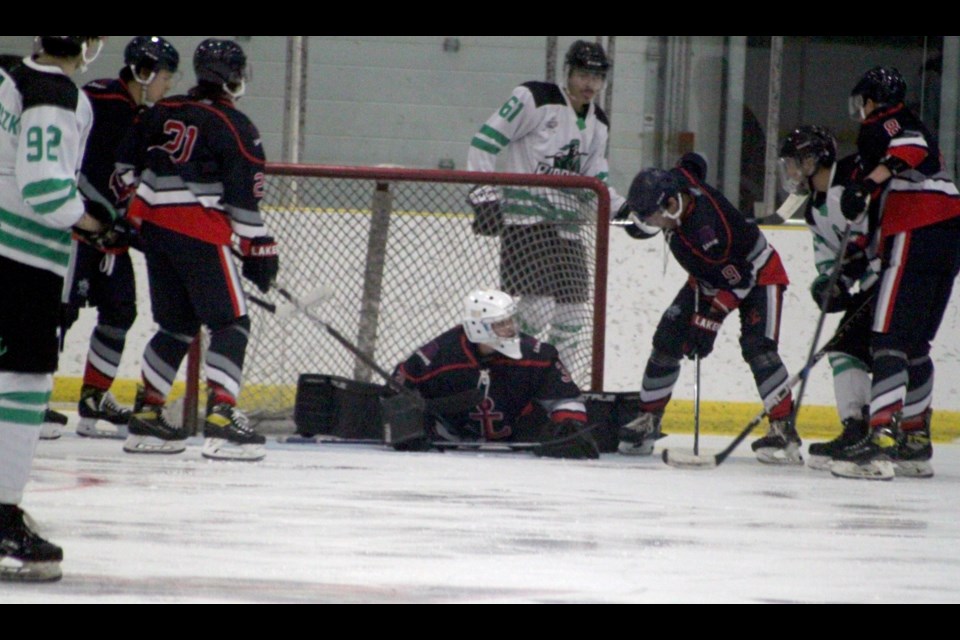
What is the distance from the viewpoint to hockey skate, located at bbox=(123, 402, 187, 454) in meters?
4.00

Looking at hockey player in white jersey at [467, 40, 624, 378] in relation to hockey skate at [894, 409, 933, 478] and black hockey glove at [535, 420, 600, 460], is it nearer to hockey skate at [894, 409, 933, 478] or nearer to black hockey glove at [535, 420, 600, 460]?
black hockey glove at [535, 420, 600, 460]

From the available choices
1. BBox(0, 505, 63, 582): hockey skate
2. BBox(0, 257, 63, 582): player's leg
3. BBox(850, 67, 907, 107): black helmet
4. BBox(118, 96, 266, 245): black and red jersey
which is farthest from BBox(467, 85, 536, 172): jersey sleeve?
BBox(0, 505, 63, 582): hockey skate

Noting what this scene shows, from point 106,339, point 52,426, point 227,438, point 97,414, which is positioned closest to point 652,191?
point 227,438

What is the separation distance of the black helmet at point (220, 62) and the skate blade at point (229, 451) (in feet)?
3.29

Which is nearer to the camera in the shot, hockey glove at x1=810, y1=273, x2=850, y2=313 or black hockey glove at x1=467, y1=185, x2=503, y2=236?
hockey glove at x1=810, y1=273, x2=850, y2=313

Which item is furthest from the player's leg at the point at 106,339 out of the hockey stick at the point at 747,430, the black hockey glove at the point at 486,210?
the hockey stick at the point at 747,430

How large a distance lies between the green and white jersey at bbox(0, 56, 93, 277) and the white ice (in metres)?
0.54

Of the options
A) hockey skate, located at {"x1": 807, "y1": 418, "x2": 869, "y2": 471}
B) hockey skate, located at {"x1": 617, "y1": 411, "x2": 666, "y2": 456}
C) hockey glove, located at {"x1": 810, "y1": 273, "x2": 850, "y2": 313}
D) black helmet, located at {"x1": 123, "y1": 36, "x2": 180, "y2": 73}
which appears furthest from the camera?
hockey skate, located at {"x1": 617, "y1": 411, "x2": 666, "y2": 456}

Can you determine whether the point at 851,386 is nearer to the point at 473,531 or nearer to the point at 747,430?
the point at 747,430

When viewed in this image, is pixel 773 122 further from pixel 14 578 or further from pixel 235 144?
pixel 14 578

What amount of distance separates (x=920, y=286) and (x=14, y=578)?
2.65 meters

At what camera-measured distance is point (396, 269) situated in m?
5.00

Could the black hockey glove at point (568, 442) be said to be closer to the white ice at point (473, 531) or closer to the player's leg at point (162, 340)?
the white ice at point (473, 531)
